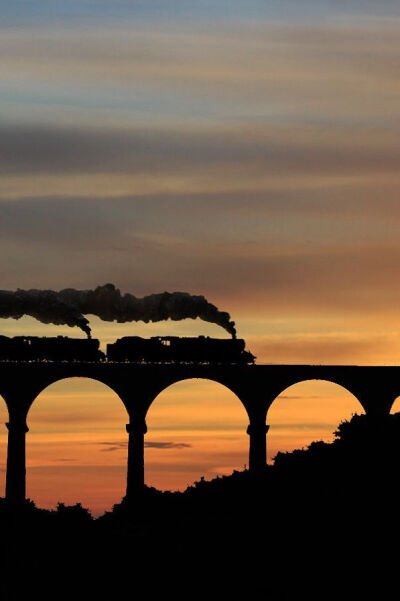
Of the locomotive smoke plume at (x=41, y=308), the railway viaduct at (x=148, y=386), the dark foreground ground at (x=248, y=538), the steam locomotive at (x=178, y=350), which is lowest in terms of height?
the dark foreground ground at (x=248, y=538)

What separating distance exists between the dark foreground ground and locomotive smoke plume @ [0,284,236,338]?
36925 millimetres

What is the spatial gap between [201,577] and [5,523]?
16734 mm

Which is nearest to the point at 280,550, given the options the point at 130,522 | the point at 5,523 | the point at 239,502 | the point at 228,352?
the point at 239,502

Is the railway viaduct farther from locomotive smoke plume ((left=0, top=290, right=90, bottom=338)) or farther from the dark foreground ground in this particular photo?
the dark foreground ground

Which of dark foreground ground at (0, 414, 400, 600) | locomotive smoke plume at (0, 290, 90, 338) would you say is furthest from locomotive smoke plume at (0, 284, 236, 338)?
dark foreground ground at (0, 414, 400, 600)

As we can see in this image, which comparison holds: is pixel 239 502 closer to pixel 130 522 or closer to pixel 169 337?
pixel 130 522

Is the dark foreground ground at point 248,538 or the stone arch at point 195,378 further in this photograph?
→ the stone arch at point 195,378

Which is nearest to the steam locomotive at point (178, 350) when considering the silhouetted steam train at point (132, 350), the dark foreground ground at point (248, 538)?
the silhouetted steam train at point (132, 350)

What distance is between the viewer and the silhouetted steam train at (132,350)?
89188 millimetres

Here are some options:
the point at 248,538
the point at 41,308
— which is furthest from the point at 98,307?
the point at 248,538

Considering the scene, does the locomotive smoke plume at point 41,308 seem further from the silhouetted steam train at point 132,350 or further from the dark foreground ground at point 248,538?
the dark foreground ground at point 248,538

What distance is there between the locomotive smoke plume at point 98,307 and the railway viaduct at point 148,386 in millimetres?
14099

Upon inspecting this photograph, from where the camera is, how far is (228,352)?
3543 inches

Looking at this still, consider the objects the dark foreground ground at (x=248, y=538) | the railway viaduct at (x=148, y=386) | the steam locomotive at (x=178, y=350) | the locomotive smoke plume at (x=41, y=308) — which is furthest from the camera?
the locomotive smoke plume at (x=41, y=308)
